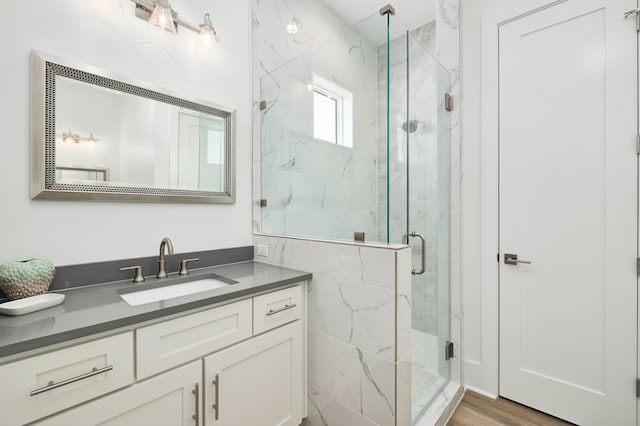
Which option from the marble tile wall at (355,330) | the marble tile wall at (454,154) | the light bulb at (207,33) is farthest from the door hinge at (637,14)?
the light bulb at (207,33)

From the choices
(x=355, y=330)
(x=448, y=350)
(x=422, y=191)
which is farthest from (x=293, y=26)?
(x=448, y=350)

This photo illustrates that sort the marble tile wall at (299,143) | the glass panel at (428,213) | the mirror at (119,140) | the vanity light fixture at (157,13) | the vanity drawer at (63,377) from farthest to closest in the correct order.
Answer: the marble tile wall at (299,143) < the glass panel at (428,213) < the vanity light fixture at (157,13) < the mirror at (119,140) < the vanity drawer at (63,377)

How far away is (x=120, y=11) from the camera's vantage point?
1383 mm

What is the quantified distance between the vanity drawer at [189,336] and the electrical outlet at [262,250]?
582 millimetres

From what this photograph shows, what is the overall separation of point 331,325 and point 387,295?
0.39 metres

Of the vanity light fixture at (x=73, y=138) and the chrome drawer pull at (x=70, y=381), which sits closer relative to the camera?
the chrome drawer pull at (x=70, y=381)

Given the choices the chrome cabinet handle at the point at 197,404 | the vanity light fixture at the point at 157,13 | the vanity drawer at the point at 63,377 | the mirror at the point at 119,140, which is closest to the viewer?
the vanity drawer at the point at 63,377

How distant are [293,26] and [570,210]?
225 cm

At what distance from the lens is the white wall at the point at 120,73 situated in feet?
3.69

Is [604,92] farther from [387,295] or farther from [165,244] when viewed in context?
[165,244]

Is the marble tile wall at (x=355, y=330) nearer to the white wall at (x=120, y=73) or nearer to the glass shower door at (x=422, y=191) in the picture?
the glass shower door at (x=422, y=191)

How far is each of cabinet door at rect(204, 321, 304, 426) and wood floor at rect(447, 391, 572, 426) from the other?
969 mm

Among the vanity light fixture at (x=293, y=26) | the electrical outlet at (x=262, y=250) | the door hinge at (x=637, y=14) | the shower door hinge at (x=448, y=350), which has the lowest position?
the shower door hinge at (x=448, y=350)

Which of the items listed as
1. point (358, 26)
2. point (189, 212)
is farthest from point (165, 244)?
point (358, 26)
